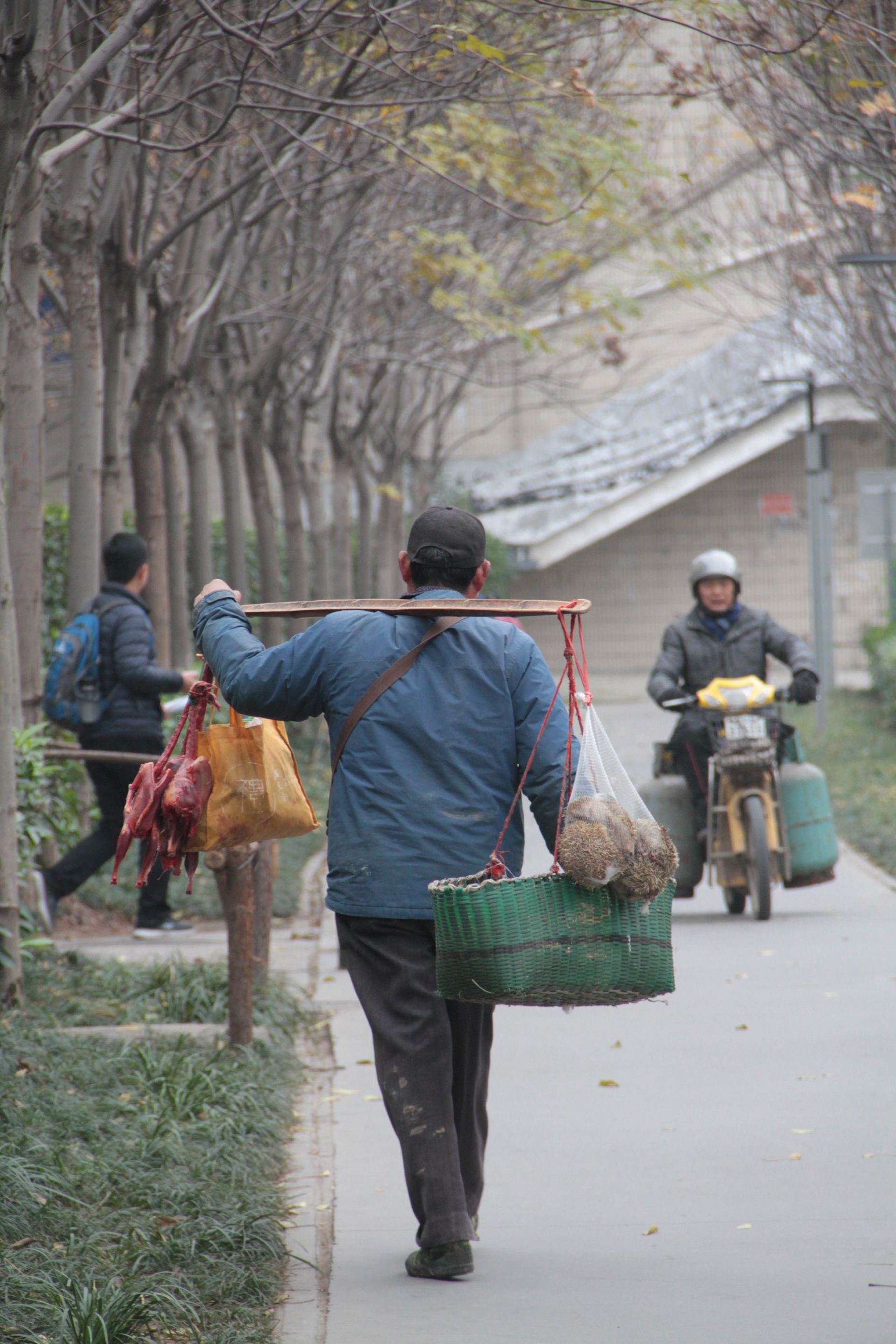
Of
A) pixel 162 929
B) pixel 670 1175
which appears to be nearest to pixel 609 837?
pixel 670 1175

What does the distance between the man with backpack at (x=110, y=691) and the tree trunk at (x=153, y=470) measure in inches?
79.5

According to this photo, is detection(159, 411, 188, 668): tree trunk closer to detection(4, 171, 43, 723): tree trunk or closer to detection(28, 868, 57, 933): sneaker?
detection(28, 868, 57, 933): sneaker

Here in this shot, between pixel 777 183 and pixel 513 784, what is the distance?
54.7 feet

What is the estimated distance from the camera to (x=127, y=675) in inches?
312

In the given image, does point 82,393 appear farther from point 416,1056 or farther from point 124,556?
point 416,1056

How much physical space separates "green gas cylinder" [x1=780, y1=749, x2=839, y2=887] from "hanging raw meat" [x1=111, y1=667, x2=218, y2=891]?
5.09 meters

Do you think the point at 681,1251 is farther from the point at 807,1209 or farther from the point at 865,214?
the point at 865,214

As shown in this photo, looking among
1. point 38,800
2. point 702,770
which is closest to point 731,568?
point 702,770

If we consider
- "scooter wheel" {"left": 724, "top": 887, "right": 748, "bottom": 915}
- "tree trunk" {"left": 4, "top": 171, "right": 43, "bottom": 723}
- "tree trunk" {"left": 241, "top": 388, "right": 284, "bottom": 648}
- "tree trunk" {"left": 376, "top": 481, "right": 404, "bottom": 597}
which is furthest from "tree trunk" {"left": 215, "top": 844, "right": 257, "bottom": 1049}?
"tree trunk" {"left": 376, "top": 481, "right": 404, "bottom": 597}

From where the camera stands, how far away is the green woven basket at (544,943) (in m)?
3.39

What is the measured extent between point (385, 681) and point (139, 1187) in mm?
1674

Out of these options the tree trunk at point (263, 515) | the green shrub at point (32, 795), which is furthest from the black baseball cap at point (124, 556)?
the tree trunk at point (263, 515)

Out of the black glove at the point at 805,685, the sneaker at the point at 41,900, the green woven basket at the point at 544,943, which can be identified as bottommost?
the sneaker at the point at 41,900

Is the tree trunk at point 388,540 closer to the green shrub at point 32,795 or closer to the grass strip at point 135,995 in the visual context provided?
A: the green shrub at point 32,795
